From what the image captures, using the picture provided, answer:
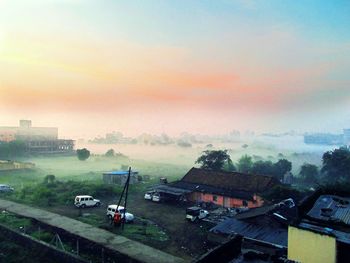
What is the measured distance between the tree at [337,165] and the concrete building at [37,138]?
57364 mm

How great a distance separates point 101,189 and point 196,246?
A: 16.8m

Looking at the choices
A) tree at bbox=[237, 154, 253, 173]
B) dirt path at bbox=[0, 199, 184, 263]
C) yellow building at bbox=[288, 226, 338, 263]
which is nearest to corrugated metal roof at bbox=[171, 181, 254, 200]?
dirt path at bbox=[0, 199, 184, 263]

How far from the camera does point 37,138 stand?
7981cm

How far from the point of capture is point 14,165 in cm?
5103

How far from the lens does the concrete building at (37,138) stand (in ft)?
251

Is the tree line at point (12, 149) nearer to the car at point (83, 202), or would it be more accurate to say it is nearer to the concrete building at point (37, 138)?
the concrete building at point (37, 138)

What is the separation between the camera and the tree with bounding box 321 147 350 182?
52.5 meters

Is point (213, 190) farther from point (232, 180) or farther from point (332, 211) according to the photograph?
point (332, 211)

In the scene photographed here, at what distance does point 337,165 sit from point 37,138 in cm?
6297

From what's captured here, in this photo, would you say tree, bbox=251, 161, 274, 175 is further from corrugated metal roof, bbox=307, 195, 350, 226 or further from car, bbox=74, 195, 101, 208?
corrugated metal roof, bbox=307, 195, 350, 226

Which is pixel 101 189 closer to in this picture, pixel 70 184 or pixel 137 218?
pixel 70 184

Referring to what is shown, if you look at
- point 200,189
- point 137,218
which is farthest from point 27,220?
point 200,189

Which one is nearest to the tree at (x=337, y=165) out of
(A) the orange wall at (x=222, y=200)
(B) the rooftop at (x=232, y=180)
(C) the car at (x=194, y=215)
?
(B) the rooftop at (x=232, y=180)

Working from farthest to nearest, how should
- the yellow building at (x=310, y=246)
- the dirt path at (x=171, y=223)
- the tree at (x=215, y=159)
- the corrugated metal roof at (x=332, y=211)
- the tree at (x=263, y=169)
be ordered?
the tree at (x=263, y=169)
the tree at (x=215, y=159)
the dirt path at (x=171, y=223)
the corrugated metal roof at (x=332, y=211)
the yellow building at (x=310, y=246)
